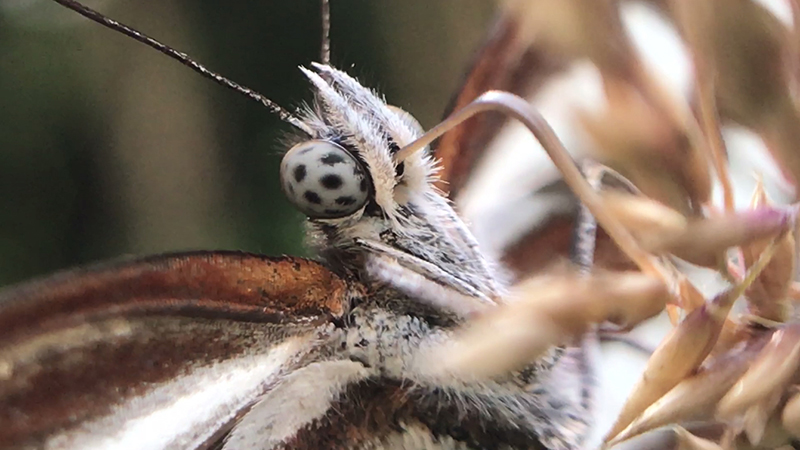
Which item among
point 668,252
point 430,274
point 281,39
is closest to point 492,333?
point 668,252

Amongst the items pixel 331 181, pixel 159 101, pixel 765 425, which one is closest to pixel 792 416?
pixel 765 425

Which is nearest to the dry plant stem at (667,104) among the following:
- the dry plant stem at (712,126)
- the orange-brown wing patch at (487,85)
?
the dry plant stem at (712,126)

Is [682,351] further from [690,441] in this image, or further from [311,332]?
[311,332]

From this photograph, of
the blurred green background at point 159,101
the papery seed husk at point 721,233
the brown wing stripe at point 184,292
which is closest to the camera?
the papery seed husk at point 721,233

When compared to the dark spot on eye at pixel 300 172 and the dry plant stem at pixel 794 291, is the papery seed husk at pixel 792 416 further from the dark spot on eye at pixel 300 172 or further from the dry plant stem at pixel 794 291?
the dark spot on eye at pixel 300 172

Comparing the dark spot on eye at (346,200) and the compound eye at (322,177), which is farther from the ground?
the compound eye at (322,177)

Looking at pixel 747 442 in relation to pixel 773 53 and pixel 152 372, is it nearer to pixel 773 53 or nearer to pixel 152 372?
pixel 773 53
